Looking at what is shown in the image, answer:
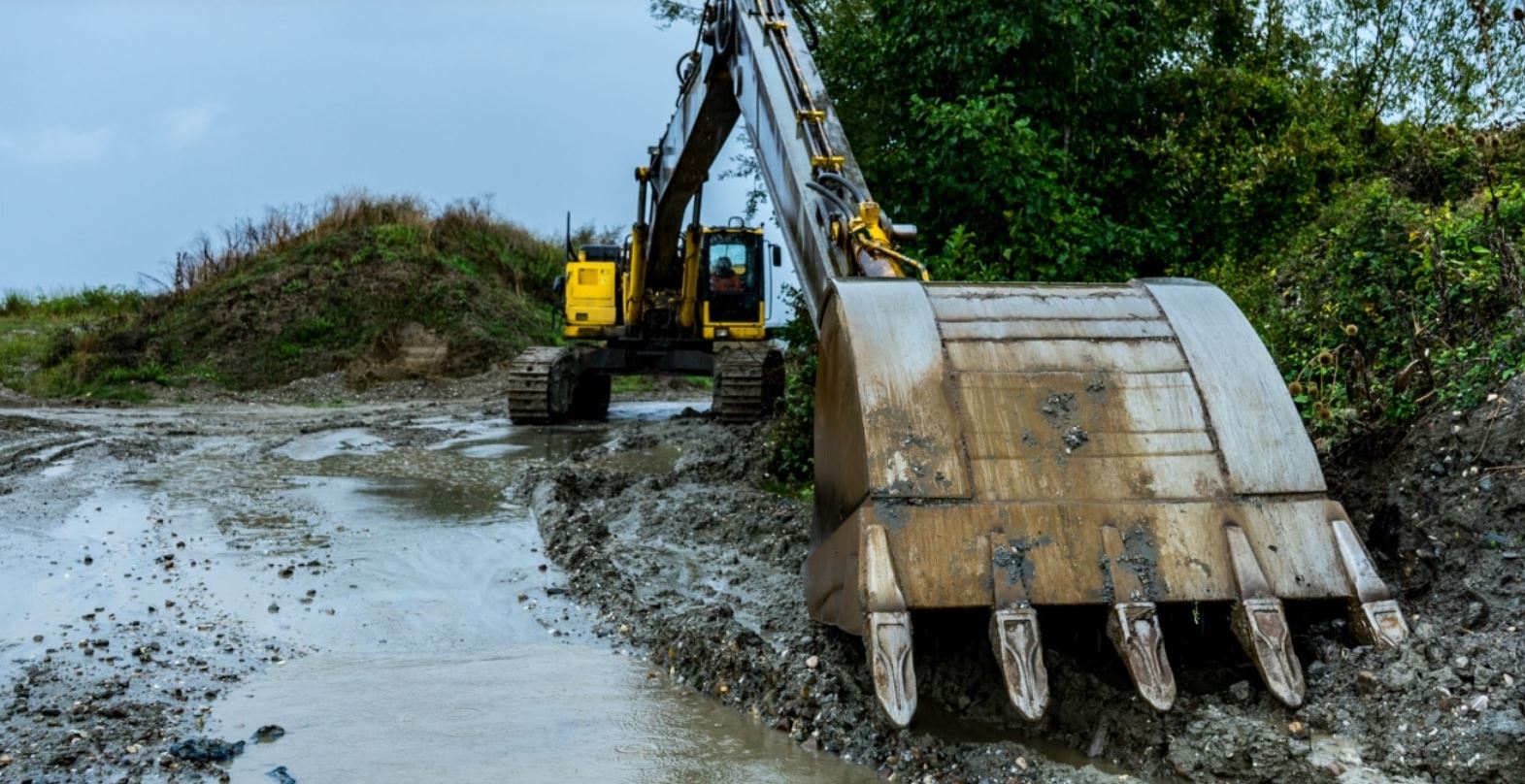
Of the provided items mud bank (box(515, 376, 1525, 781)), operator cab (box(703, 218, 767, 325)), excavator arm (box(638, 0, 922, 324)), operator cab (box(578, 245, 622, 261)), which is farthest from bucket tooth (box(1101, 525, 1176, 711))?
operator cab (box(578, 245, 622, 261))

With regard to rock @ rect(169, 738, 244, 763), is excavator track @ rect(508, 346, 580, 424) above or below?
above

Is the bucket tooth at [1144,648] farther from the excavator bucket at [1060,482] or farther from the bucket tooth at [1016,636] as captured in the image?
the bucket tooth at [1016,636]

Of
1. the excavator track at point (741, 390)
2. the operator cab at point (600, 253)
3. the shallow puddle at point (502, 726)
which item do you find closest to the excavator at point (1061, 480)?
the shallow puddle at point (502, 726)

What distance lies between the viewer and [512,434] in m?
13.1

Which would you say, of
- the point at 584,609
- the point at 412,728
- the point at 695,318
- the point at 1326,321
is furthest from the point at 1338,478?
the point at 695,318

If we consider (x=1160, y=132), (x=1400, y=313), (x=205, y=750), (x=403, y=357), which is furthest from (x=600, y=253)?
(x=205, y=750)

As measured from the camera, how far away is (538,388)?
14133 mm

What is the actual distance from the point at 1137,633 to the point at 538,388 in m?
11.1

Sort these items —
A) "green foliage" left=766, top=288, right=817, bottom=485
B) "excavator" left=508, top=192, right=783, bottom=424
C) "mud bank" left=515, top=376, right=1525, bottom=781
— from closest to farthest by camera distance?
"mud bank" left=515, top=376, right=1525, bottom=781 → "green foliage" left=766, top=288, right=817, bottom=485 → "excavator" left=508, top=192, right=783, bottom=424

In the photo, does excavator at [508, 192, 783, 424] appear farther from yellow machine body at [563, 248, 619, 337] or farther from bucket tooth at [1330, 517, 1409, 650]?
bucket tooth at [1330, 517, 1409, 650]

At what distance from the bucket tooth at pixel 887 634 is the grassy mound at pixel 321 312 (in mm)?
18873

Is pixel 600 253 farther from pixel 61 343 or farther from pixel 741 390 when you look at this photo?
pixel 61 343

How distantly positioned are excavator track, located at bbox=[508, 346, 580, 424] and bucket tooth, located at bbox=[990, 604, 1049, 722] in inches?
432

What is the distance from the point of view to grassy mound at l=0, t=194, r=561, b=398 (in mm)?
22516
